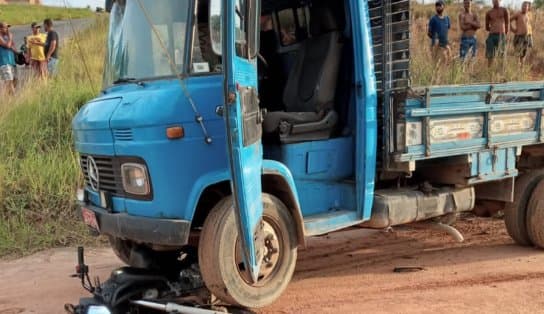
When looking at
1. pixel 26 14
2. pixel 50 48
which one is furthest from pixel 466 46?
pixel 26 14

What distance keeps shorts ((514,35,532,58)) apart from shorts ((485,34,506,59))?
49cm

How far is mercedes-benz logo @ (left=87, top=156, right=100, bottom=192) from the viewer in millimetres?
4477

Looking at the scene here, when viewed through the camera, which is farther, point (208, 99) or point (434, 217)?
point (434, 217)

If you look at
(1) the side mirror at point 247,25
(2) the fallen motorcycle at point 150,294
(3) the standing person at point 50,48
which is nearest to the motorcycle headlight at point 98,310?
(2) the fallen motorcycle at point 150,294

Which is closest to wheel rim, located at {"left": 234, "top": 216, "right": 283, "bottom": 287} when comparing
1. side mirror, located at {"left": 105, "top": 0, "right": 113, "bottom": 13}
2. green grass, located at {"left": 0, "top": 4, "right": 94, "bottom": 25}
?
side mirror, located at {"left": 105, "top": 0, "right": 113, "bottom": 13}

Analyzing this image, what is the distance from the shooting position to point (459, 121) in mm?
5348

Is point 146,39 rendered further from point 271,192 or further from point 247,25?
point 271,192

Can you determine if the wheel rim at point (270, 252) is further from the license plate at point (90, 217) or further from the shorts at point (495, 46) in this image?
the shorts at point (495, 46)

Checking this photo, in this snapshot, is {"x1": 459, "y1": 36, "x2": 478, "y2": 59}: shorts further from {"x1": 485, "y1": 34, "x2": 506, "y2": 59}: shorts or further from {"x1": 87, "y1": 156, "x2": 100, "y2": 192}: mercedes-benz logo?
{"x1": 87, "y1": 156, "x2": 100, "y2": 192}: mercedes-benz logo

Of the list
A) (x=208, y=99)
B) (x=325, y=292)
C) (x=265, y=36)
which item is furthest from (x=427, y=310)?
(x=265, y=36)

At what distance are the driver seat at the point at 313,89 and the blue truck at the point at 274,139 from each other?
1cm

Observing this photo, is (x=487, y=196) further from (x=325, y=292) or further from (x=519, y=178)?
(x=325, y=292)

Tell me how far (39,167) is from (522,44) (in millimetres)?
9539

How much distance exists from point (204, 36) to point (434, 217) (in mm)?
2933
